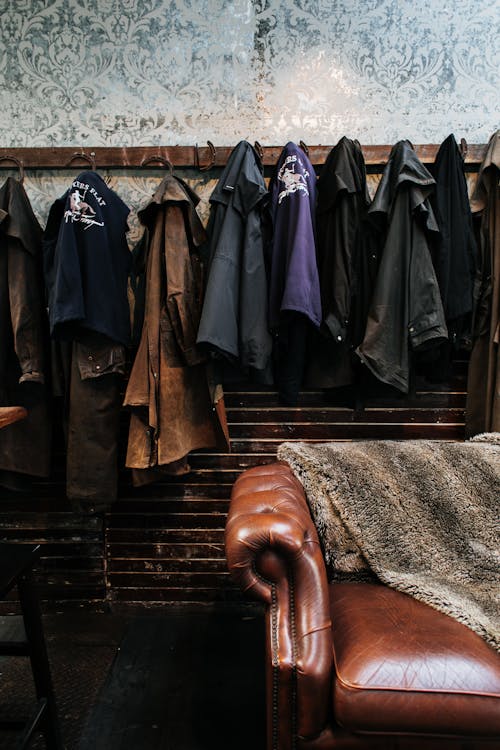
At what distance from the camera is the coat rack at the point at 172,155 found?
1.69 meters

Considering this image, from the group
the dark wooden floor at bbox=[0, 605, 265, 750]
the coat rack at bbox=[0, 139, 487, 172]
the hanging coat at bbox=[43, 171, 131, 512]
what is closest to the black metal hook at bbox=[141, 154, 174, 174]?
the coat rack at bbox=[0, 139, 487, 172]

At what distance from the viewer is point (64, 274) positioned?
1404 millimetres

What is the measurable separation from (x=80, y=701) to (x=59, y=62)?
2379 mm

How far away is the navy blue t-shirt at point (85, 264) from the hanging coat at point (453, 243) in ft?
3.78

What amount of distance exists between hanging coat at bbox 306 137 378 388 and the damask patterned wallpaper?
331 millimetres

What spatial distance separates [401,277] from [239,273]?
1.88 ft

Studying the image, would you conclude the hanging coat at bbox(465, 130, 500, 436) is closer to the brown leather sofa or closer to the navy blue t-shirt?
the brown leather sofa

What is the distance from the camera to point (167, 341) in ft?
5.10

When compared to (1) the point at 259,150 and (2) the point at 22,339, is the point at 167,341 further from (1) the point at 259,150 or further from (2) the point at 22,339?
(1) the point at 259,150

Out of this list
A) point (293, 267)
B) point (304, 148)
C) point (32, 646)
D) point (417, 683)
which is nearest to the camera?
point (417, 683)

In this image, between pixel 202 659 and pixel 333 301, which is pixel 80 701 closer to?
pixel 202 659

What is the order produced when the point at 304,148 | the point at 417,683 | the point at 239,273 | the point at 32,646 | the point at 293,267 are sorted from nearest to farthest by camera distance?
the point at 417,683 → the point at 32,646 → the point at 293,267 → the point at 239,273 → the point at 304,148

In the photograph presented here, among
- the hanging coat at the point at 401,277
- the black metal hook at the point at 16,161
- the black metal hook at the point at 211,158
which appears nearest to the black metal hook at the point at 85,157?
the black metal hook at the point at 16,161

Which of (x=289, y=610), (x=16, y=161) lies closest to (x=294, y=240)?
(x=289, y=610)
